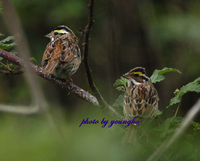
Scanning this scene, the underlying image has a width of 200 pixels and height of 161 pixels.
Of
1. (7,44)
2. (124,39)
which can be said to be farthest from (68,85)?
(124,39)

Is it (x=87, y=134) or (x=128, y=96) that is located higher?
(x=87, y=134)

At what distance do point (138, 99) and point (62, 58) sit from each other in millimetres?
1057

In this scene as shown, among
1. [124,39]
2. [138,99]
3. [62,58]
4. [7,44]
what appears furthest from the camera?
[124,39]

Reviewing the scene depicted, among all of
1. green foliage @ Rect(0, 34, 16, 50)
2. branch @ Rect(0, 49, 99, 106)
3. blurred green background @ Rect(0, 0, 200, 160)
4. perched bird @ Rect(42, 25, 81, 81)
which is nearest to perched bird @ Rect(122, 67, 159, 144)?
branch @ Rect(0, 49, 99, 106)

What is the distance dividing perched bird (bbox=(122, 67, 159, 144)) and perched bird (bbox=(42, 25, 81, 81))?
0.78 meters

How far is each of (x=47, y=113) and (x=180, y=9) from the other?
7.72m

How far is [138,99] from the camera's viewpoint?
4.16 metres

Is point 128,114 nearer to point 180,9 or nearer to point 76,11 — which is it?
point 76,11

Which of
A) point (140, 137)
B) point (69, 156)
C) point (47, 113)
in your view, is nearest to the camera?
point (47, 113)

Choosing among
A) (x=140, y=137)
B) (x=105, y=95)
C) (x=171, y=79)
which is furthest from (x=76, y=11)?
(x=140, y=137)

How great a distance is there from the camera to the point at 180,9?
8.75 m

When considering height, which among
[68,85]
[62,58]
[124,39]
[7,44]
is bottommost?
[124,39]

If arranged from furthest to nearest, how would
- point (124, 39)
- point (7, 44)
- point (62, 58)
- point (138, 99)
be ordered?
Result: point (124, 39), point (62, 58), point (138, 99), point (7, 44)

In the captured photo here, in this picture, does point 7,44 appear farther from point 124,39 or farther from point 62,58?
point 124,39
